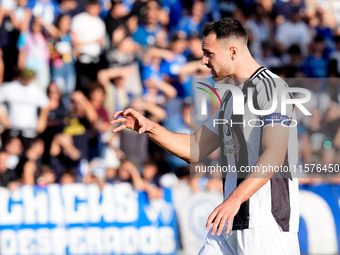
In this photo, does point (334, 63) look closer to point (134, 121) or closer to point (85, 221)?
point (85, 221)

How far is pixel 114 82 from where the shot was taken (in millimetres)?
10742

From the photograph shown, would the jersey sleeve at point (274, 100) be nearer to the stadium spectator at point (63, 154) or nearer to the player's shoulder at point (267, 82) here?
the player's shoulder at point (267, 82)

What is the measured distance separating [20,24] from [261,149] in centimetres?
751

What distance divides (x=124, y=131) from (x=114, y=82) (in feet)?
3.52

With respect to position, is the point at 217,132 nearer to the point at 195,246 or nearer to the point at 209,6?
the point at 195,246

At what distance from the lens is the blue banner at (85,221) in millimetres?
9070

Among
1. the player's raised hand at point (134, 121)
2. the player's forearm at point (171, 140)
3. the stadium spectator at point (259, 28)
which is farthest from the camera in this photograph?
the stadium spectator at point (259, 28)

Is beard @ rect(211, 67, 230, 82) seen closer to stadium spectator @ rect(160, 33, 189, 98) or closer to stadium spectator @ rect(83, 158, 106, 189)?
stadium spectator @ rect(83, 158, 106, 189)


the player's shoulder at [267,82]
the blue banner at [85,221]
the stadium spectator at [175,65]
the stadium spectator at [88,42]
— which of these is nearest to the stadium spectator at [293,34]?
the stadium spectator at [175,65]

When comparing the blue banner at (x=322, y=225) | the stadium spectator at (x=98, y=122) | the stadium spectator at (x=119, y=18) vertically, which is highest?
the stadium spectator at (x=119, y=18)

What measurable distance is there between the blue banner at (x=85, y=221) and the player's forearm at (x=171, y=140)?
4.22 m

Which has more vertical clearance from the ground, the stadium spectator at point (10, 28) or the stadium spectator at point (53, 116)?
the stadium spectator at point (10, 28)

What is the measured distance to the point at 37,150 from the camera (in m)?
9.80

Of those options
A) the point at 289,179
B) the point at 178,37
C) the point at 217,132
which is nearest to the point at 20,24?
the point at 178,37
